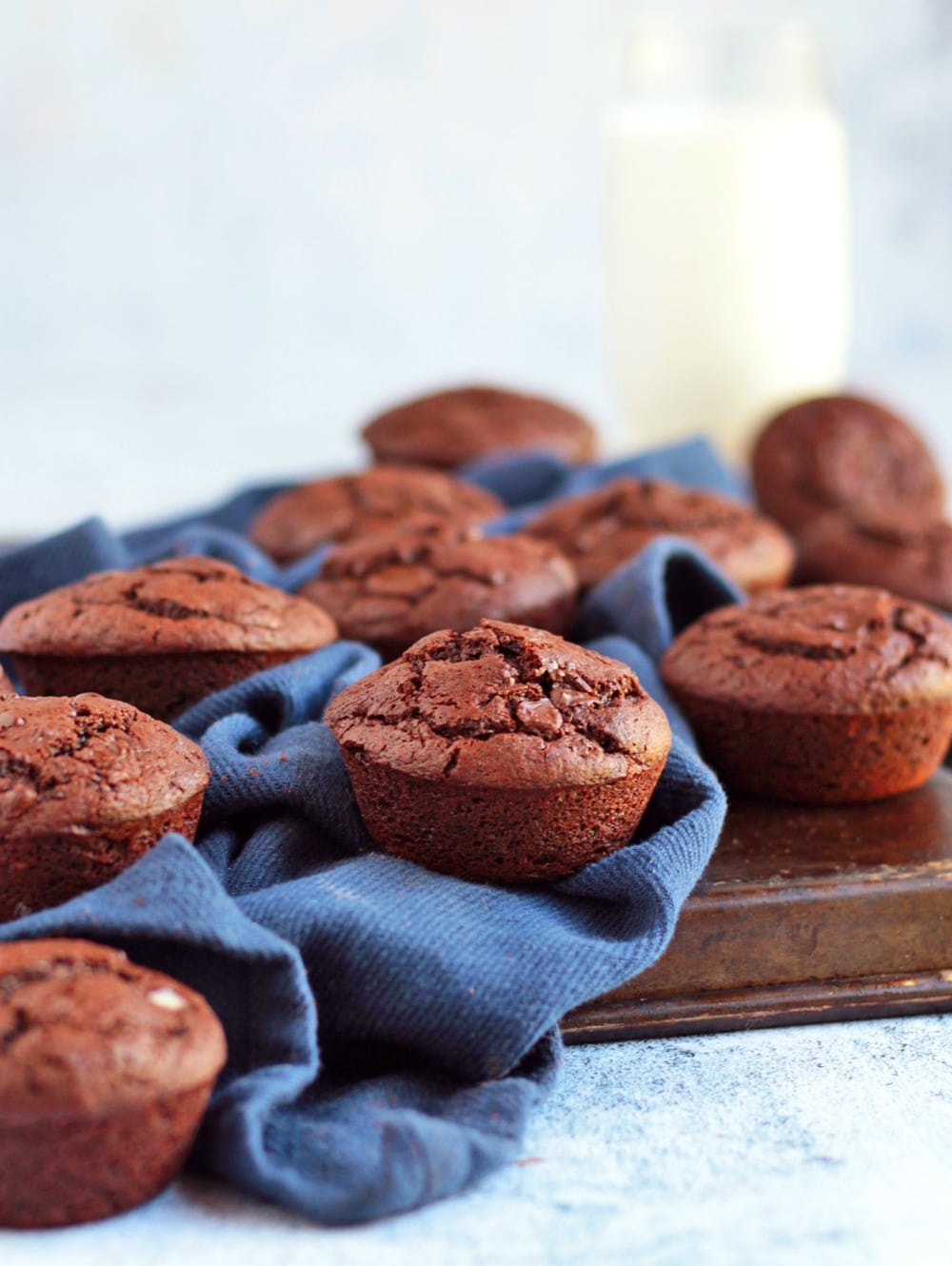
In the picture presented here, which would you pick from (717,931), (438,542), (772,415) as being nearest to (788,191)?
(772,415)

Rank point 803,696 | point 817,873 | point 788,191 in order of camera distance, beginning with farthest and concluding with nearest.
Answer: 1. point 788,191
2. point 803,696
3. point 817,873

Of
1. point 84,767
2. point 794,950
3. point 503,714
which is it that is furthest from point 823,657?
point 84,767

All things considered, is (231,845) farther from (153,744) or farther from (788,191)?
(788,191)

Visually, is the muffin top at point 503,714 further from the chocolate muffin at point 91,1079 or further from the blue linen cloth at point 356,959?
the chocolate muffin at point 91,1079

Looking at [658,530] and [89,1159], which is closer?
[89,1159]

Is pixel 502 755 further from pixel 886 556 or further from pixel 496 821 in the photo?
pixel 886 556

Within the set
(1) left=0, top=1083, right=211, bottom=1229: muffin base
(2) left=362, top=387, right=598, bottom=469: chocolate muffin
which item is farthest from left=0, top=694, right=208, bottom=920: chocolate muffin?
(2) left=362, top=387, right=598, bottom=469: chocolate muffin
